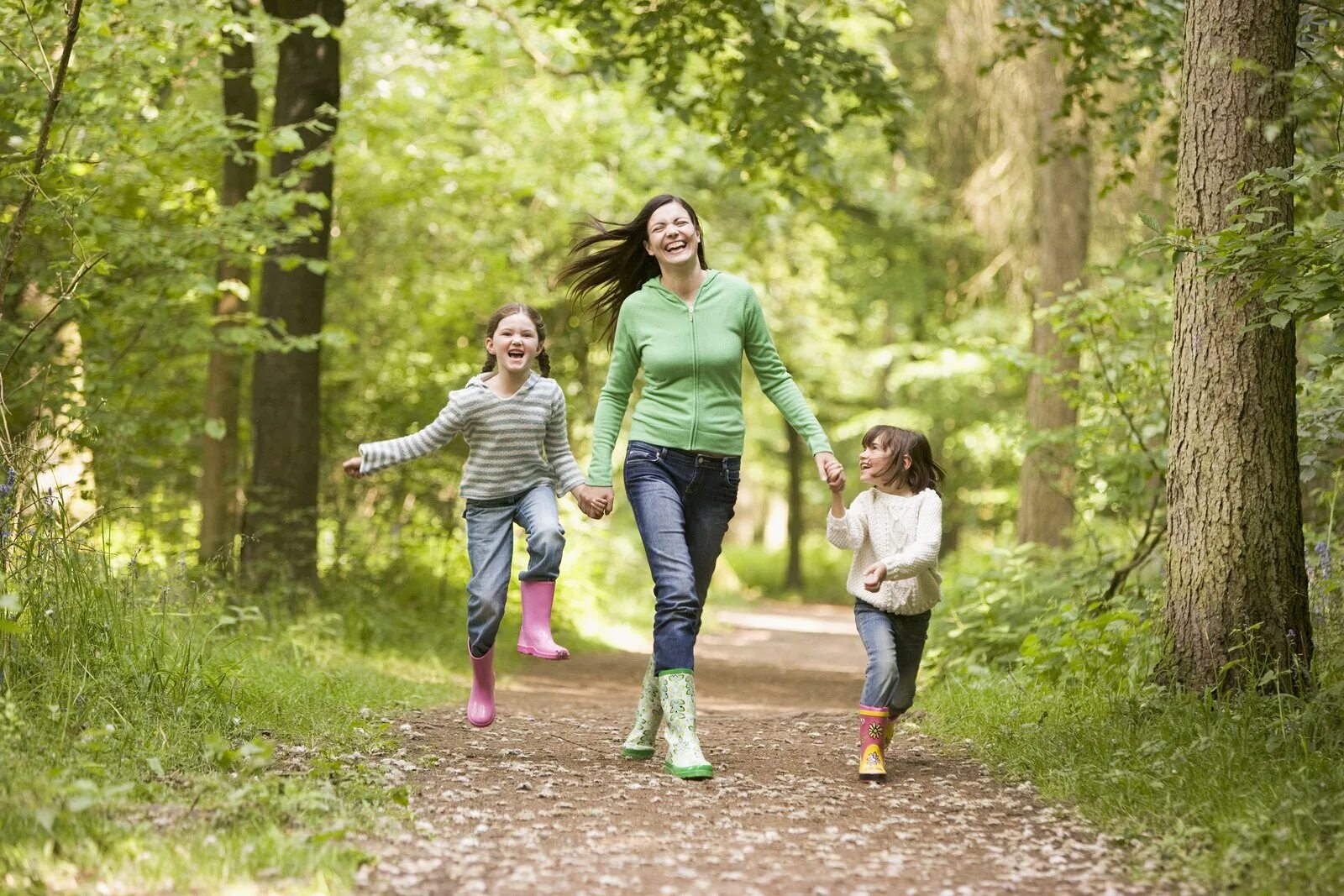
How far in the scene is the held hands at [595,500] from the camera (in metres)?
5.29

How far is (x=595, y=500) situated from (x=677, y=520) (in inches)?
13.6

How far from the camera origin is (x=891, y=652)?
536 cm

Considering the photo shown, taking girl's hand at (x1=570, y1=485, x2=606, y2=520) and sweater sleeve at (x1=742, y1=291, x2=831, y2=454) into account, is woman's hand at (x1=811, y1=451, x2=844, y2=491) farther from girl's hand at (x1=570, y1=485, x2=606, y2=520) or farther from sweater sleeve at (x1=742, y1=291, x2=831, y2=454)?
girl's hand at (x1=570, y1=485, x2=606, y2=520)

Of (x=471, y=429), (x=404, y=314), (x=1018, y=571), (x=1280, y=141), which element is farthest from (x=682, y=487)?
(x=404, y=314)

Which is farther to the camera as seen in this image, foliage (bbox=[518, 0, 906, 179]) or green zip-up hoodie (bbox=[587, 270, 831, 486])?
foliage (bbox=[518, 0, 906, 179])

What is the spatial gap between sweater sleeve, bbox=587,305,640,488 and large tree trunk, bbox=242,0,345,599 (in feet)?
17.2

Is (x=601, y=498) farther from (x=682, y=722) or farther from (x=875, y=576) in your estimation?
(x=875, y=576)

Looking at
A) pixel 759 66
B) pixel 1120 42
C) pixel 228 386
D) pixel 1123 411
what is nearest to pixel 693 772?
pixel 1123 411

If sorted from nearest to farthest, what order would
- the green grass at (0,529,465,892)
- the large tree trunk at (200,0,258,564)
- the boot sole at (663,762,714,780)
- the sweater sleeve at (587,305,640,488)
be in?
the green grass at (0,529,465,892) < the boot sole at (663,762,714,780) < the sweater sleeve at (587,305,640,488) < the large tree trunk at (200,0,258,564)

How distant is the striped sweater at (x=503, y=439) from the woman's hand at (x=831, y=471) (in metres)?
1.05

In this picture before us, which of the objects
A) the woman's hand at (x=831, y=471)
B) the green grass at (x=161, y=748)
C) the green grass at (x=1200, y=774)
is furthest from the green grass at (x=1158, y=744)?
the green grass at (x=161, y=748)

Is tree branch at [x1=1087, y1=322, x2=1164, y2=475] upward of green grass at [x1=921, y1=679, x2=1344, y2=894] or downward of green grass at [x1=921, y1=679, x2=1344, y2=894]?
upward

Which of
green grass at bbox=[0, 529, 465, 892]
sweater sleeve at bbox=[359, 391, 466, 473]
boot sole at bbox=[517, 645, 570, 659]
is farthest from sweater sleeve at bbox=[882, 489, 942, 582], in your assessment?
green grass at bbox=[0, 529, 465, 892]

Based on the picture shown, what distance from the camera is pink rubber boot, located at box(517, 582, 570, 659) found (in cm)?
545
